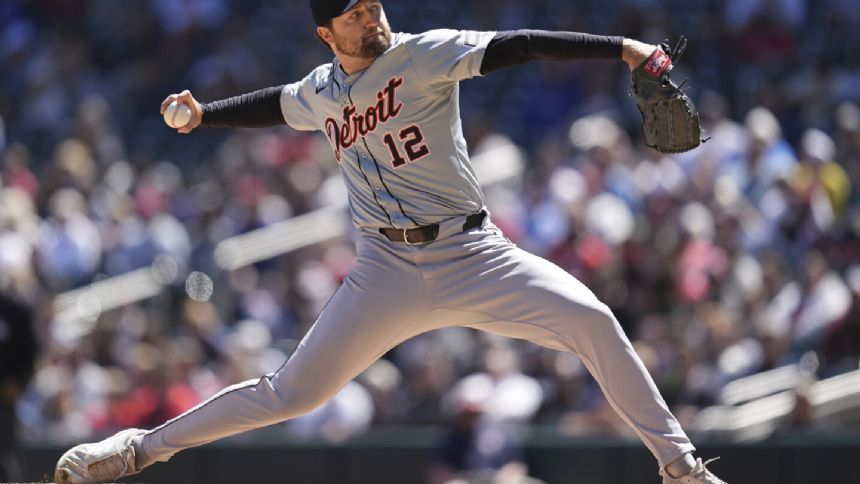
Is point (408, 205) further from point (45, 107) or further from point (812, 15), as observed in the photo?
point (45, 107)

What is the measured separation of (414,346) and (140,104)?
16.8 feet

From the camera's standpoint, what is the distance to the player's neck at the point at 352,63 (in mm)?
4676

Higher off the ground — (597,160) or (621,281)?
(597,160)

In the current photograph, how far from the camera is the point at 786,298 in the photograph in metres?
8.80

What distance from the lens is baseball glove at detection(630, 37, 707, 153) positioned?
4.29 m

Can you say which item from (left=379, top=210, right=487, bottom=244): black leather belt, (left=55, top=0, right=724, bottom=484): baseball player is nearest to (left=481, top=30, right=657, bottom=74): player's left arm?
(left=55, top=0, right=724, bottom=484): baseball player

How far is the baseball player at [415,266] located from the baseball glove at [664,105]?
0.52 m

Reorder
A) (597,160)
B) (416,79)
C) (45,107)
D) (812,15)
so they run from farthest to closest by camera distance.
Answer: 1. (45,107)
2. (812,15)
3. (597,160)
4. (416,79)

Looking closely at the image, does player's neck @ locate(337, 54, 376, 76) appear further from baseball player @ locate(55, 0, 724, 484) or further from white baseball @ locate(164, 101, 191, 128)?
white baseball @ locate(164, 101, 191, 128)

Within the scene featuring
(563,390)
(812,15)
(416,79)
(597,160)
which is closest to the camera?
(416,79)

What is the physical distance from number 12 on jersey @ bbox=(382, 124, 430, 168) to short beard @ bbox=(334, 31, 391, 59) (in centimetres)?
26

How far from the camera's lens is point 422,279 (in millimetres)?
4684

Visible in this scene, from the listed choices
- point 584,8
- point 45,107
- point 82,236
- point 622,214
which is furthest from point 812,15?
point 45,107

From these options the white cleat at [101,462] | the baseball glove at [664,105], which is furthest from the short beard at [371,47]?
Answer: the white cleat at [101,462]
